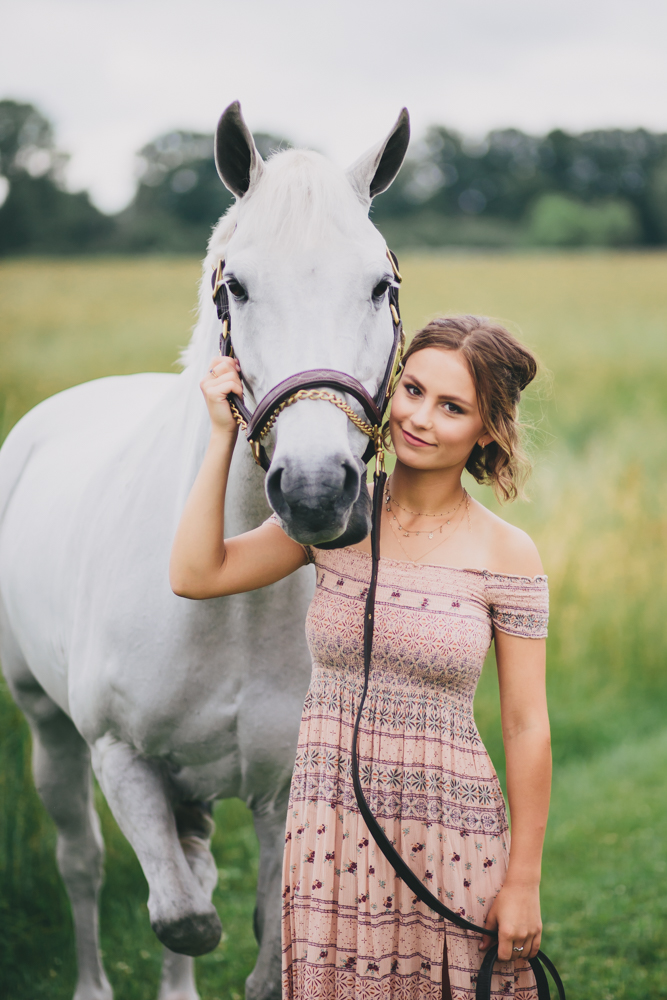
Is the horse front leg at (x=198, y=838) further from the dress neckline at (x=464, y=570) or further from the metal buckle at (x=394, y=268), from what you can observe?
the metal buckle at (x=394, y=268)

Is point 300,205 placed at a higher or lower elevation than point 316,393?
higher

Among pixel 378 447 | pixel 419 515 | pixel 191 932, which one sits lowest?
pixel 191 932

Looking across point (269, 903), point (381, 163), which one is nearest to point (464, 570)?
point (381, 163)

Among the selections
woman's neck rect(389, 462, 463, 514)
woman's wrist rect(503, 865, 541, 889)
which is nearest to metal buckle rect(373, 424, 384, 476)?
woman's neck rect(389, 462, 463, 514)

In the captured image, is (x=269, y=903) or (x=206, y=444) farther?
(x=269, y=903)

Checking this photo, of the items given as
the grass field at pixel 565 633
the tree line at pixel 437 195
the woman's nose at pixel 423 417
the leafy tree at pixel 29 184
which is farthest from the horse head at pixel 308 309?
the leafy tree at pixel 29 184

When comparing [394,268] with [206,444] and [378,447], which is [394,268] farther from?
[206,444]

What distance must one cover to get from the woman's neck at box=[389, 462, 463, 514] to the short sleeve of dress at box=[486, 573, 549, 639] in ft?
0.66

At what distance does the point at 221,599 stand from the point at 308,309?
31.9 inches

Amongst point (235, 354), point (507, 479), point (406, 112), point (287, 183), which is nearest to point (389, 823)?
point (507, 479)

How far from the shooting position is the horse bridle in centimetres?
146

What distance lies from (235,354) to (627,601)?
5.59m

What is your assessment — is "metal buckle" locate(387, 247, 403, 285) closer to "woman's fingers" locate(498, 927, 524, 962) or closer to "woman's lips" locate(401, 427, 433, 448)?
"woman's lips" locate(401, 427, 433, 448)

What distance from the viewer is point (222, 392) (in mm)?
1618
